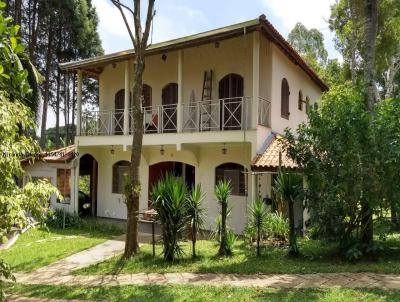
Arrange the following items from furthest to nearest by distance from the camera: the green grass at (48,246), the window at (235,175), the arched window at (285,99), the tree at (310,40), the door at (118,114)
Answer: the tree at (310,40)
the door at (118,114)
the arched window at (285,99)
the window at (235,175)
the green grass at (48,246)

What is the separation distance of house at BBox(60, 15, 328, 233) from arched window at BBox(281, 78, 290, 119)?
37mm

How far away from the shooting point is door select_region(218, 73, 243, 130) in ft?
43.8

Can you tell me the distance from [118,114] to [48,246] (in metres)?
6.28

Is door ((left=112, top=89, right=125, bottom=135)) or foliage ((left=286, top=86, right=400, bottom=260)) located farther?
door ((left=112, top=89, right=125, bottom=135))

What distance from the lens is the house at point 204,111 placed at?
12344mm

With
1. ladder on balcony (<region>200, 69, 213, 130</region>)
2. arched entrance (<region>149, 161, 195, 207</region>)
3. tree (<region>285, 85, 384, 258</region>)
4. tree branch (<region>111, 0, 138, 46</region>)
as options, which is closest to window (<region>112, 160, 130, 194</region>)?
arched entrance (<region>149, 161, 195, 207</region>)

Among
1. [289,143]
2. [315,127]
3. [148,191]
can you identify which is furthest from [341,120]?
[148,191]

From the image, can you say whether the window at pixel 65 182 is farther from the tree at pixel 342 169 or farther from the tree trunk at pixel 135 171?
the tree at pixel 342 169

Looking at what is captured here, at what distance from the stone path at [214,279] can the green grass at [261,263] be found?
0.86 ft

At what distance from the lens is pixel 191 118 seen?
14.1m

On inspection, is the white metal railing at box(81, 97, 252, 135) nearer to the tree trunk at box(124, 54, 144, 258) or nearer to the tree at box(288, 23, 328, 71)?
the tree trunk at box(124, 54, 144, 258)

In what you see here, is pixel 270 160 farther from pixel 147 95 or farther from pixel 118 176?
pixel 118 176

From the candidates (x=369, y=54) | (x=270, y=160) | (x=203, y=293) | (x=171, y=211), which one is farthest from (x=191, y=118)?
(x=203, y=293)

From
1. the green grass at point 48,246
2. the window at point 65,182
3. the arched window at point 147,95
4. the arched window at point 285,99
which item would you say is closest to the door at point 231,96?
the arched window at point 285,99
